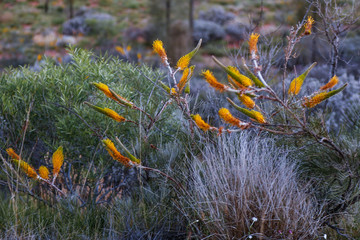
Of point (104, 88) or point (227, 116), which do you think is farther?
point (104, 88)

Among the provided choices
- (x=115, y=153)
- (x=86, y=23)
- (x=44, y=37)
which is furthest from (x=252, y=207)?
(x=86, y=23)

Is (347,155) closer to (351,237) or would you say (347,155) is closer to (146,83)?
(351,237)

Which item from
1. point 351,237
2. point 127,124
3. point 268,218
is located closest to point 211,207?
point 268,218

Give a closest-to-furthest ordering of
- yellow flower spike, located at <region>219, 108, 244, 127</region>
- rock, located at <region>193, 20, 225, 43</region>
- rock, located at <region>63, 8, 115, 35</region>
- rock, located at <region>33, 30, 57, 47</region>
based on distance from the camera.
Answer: yellow flower spike, located at <region>219, 108, 244, 127</region> → rock, located at <region>193, 20, 225, 43</region> → rock, located at <region>33, 30, 57, 47</region> → rock, located at <region>63, 8, 115, 35</region>

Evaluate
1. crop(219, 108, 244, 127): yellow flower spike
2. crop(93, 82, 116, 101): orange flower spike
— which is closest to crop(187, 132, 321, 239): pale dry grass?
crop(219, 108, 244, 127): yellow flower spike

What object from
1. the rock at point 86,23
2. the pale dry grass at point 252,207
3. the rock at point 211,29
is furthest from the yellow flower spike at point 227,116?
the rock at point 86,23

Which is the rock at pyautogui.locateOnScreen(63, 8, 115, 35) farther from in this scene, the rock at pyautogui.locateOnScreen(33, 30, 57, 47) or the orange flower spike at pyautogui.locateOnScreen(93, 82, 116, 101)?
the orange flower spike at pyautogui.locateOnScreen(93, 82, 116, 101)

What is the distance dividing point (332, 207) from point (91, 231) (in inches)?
61.8

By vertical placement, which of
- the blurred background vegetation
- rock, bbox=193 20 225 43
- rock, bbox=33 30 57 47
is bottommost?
rock, bbox=33 30 57 47

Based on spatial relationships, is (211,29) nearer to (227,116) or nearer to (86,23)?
(86,23)

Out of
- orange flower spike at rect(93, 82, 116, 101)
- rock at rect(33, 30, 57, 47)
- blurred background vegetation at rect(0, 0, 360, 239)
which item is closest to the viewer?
orange flower spike at rect(93, 82, 116, 101)

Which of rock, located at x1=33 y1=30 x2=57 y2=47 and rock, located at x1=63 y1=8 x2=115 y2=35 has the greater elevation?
rock, located at x1=63 y1=8 x2=115 y2=35

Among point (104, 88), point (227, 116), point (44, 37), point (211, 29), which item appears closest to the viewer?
point (227, 116)

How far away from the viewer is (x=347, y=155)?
8.77 feet
